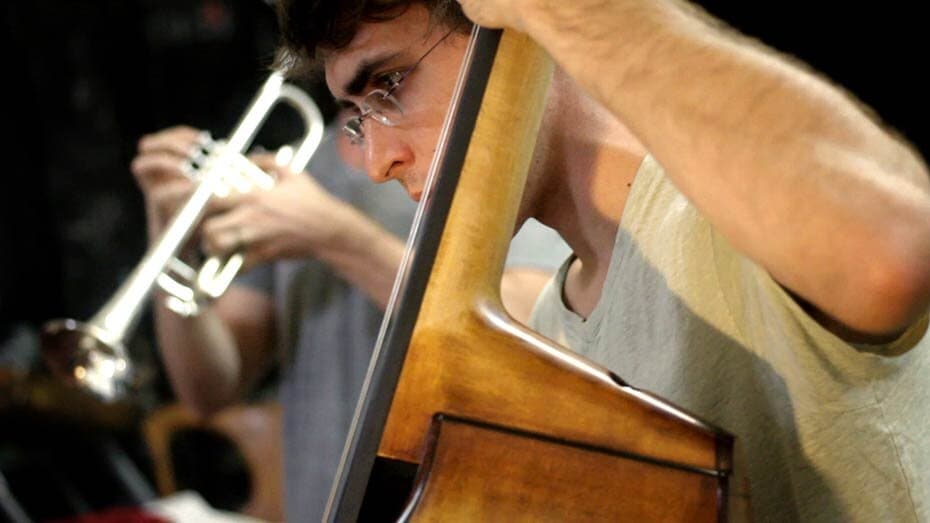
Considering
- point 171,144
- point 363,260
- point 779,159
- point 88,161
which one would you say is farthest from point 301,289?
point 88,161

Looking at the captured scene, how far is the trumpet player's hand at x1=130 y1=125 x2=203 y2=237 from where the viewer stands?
2918mm

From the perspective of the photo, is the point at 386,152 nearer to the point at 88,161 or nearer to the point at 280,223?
the point at 280,223

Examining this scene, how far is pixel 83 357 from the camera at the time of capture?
296 centimetres

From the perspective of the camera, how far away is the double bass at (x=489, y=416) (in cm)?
94

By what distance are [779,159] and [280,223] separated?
1.83 meters

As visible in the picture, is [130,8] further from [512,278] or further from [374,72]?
[374,72]

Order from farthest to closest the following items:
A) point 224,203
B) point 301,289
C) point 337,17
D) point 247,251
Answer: point 224,203 → point 301,289 → point 247,251 → point 337,17

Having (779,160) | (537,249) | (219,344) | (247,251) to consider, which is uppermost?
(779,160)

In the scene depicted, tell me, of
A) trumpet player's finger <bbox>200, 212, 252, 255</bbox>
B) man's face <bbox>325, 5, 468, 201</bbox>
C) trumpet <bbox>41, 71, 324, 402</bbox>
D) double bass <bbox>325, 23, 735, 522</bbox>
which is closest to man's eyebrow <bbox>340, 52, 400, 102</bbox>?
man's face <bbox>325, 5, 468, 201</bbox>

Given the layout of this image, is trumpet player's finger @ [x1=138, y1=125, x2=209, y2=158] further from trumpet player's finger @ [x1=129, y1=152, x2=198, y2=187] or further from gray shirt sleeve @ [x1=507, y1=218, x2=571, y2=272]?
gray shirt sleeve @ [x1=507, y1=218, x2=571, y2=272]

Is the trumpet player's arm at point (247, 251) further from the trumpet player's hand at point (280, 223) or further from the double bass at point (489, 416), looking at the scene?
the double bass at point (489, 416)

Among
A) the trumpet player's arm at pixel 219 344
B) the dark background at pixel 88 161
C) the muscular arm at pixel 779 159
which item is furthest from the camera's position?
the dark background at pixel 88 161

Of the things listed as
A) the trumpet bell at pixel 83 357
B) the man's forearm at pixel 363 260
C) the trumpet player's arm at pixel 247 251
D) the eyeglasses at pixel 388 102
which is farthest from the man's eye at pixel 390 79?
the trumpet bell at pixel 83 357

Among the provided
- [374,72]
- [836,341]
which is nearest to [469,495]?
[836,341]
